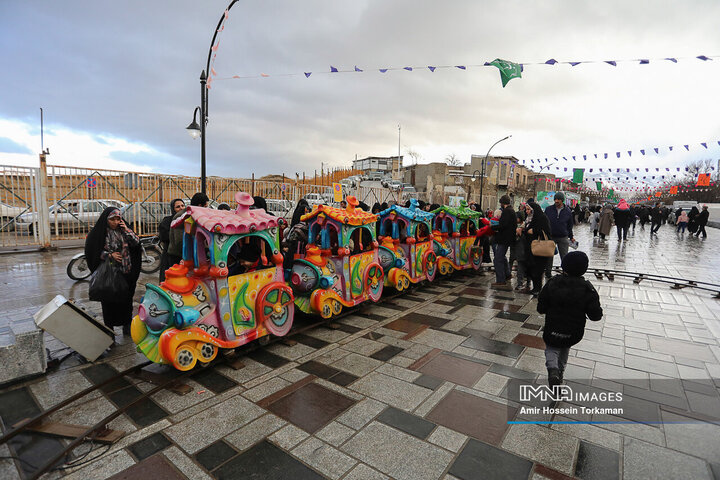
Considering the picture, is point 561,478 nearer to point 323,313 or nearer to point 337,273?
point 323,313

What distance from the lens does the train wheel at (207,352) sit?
3.72 m

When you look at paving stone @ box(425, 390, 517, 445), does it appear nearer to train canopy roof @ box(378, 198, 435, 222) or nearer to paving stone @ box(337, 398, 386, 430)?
paving stone @ box(337, 398, 386, 430)

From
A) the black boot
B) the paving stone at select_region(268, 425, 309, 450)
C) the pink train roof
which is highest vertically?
the pink train roof

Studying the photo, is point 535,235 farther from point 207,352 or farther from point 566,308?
point 207,352

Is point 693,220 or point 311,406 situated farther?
point 693,220

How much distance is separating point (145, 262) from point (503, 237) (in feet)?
27.1

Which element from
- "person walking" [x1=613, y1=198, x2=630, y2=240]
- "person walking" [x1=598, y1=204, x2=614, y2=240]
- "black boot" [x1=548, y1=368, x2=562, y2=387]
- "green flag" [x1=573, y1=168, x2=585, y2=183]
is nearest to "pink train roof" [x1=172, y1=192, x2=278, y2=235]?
"black boot" [x1=548, y1=368, x2=562, y2=387]

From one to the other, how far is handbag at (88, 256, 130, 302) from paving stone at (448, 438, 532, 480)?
166 inches

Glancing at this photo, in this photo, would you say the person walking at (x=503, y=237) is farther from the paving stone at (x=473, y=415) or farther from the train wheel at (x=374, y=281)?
the paving stone at (x=473, y=415)

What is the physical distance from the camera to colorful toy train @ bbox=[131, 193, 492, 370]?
11.9 feet

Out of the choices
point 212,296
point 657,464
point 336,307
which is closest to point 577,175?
point 336,307

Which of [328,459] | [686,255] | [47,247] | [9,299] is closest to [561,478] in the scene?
[328,459]

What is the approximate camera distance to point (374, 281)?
6.22 metres

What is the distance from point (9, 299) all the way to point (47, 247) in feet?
19.4
